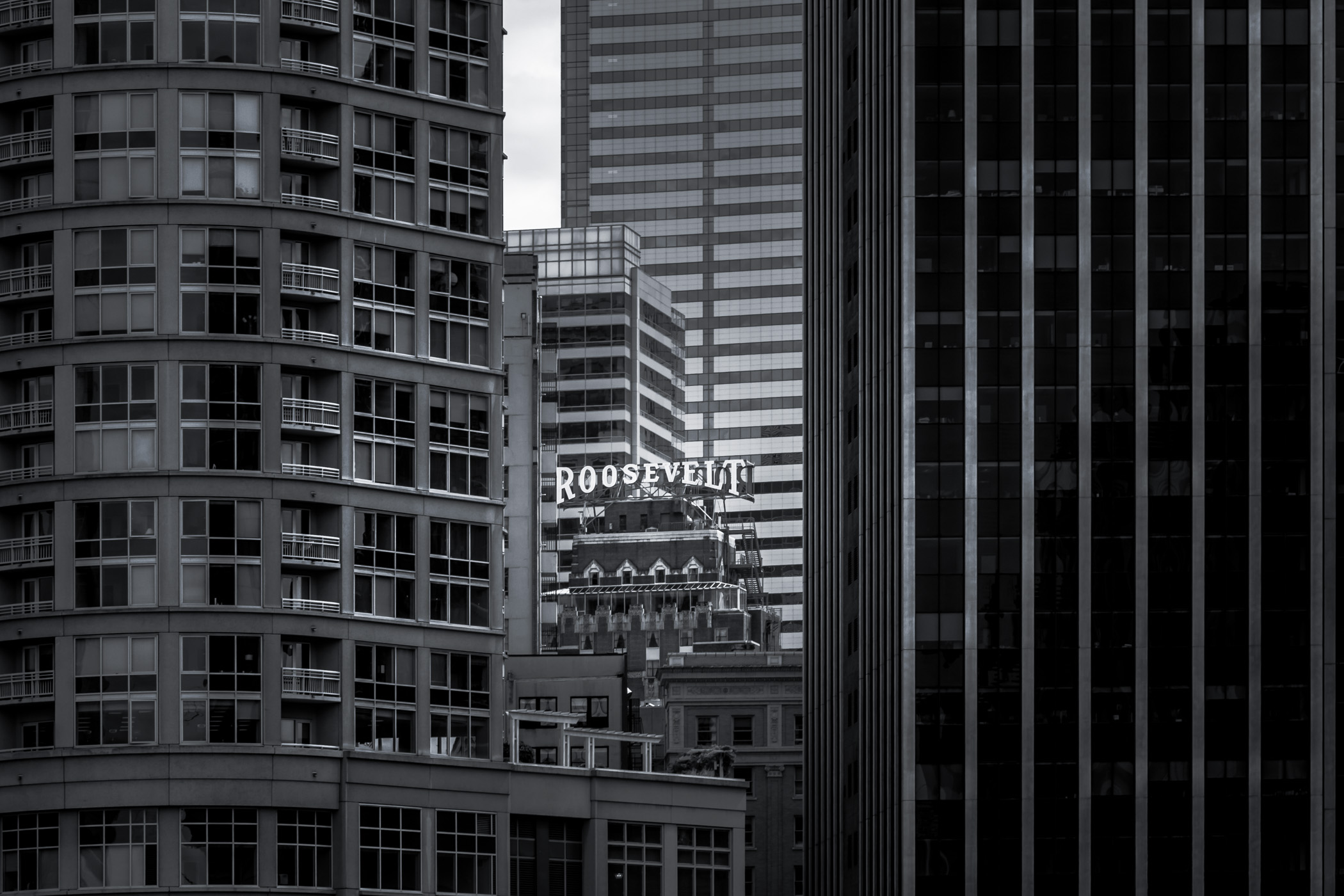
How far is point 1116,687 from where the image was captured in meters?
163

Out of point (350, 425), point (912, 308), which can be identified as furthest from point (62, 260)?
point (912, 308)

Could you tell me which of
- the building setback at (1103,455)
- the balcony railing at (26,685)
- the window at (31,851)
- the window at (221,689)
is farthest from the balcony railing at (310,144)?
the building setback at (1103,455)

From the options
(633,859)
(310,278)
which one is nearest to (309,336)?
(310,278)

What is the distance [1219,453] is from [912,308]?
830 inches

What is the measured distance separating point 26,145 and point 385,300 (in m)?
18.6

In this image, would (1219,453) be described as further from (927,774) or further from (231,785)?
(231,785)

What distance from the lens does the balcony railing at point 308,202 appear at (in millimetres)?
128375

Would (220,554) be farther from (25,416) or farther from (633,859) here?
(633,859)

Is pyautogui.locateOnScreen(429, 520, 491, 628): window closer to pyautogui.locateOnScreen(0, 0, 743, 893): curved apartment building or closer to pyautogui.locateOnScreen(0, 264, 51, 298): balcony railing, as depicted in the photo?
pyautogui.locateOnScreen(0, 0, 743, 893): curved apartment building

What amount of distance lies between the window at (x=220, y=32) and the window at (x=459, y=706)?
30388mm

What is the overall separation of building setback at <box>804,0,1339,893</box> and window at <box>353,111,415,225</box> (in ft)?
153

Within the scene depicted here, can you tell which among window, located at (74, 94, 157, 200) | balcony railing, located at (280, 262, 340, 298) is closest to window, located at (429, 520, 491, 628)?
balcony railing, located at (280, 262, 340, 298)

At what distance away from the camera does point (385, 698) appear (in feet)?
415

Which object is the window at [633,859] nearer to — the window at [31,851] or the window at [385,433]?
the window at [385,433]
